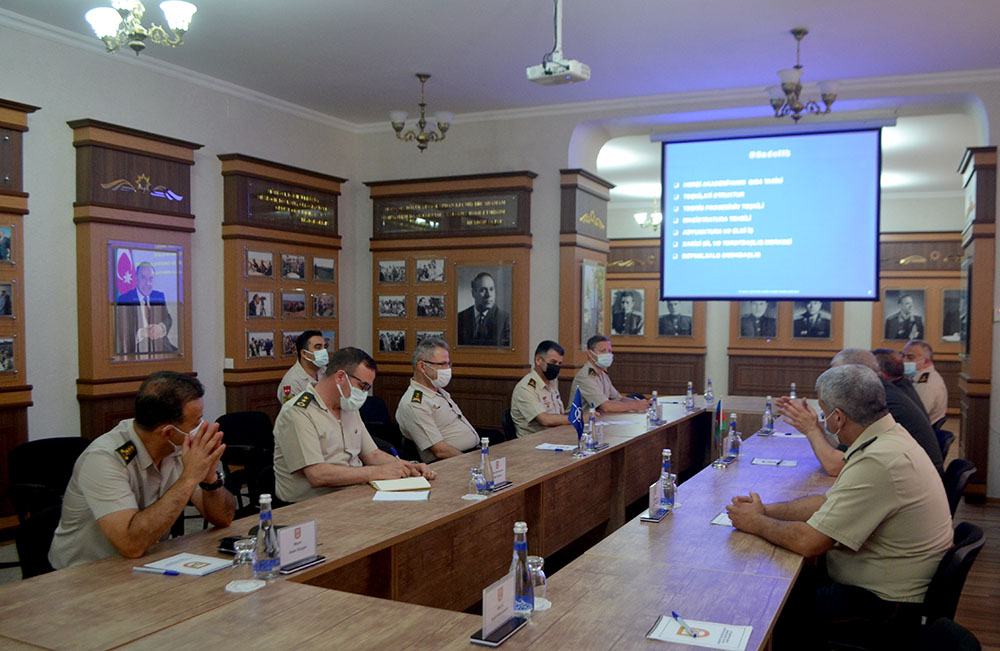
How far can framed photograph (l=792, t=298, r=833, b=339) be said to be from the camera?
40.8 feet

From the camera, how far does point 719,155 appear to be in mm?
7566

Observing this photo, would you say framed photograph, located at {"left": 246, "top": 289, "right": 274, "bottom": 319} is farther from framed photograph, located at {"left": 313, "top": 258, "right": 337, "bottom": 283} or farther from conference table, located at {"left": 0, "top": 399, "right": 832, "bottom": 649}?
conference table, located at {"left": 0, "top": 399, "right": 832, "bottom": 649}

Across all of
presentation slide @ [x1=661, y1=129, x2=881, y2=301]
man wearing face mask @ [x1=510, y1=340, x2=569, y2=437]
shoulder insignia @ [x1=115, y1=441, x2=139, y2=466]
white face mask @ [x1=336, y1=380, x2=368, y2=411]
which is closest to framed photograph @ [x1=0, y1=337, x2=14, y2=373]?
white face mask @ [x1=336, y1=380, x2=368, y2=411]

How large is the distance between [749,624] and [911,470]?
3.10ft

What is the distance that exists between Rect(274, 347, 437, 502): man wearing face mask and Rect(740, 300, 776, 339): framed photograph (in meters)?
9.85

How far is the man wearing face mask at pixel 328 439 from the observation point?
3.61m

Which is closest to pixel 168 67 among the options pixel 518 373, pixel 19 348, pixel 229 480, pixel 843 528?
pixel 19 348

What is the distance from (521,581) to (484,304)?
20.0 feet

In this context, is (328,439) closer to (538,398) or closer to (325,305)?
(538,398)

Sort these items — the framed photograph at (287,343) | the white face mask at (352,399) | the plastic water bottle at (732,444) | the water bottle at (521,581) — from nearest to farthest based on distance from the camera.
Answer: the water bottle at (521,581) → the white face mask at (352,399) → the plastic water bottle at (732,444) → the framed photograph at (287,343)

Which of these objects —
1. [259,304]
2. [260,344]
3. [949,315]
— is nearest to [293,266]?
[259,304]

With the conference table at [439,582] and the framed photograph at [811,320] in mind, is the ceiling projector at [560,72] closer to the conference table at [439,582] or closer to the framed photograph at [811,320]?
the conference table at [439,582]

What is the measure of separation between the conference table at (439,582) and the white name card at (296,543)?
0.25 ft

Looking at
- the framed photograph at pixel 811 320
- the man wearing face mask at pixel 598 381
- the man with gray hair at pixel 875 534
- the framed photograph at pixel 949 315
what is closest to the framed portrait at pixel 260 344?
the man wearing face mask at pixel 598 381
